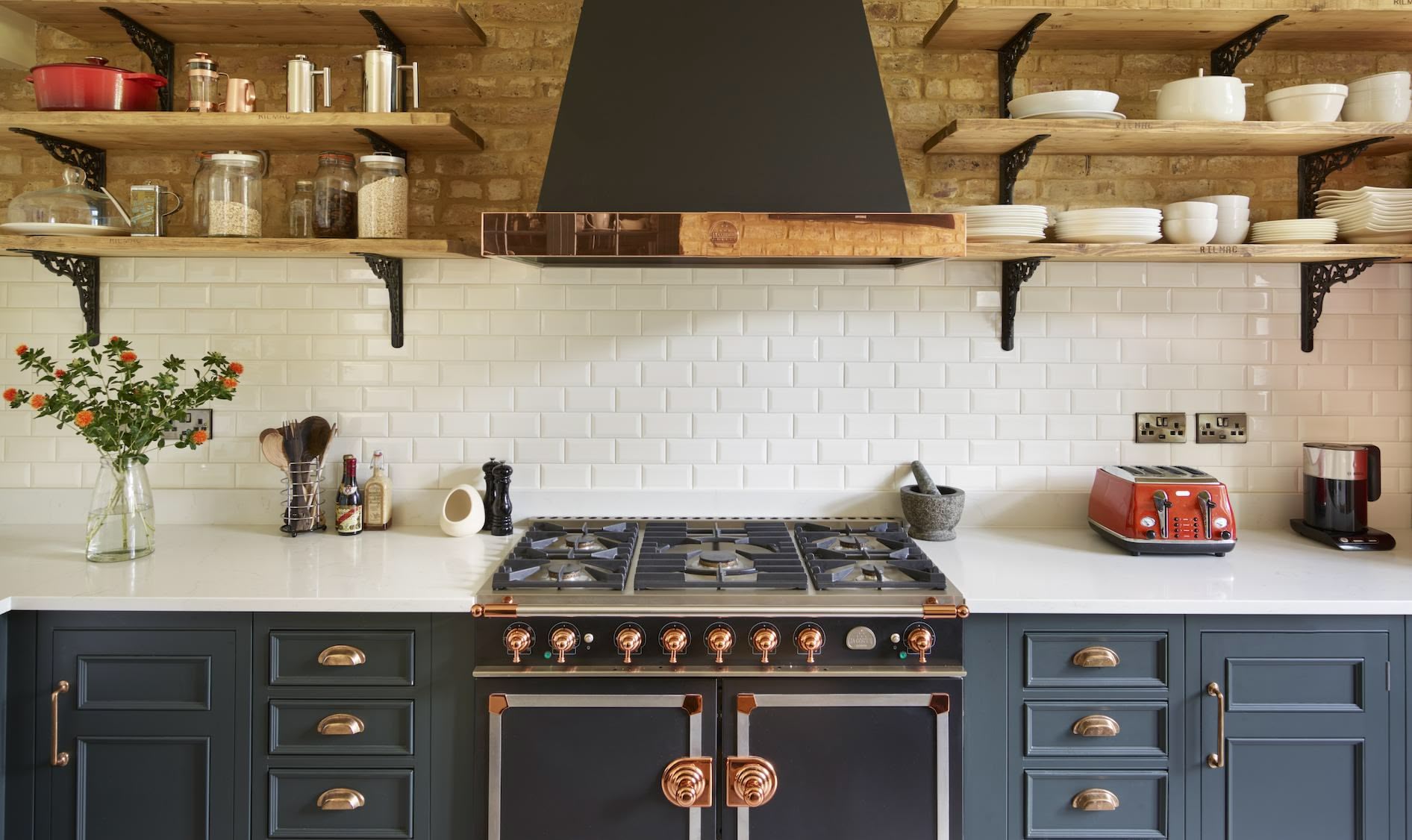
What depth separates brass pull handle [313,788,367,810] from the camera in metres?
2.03

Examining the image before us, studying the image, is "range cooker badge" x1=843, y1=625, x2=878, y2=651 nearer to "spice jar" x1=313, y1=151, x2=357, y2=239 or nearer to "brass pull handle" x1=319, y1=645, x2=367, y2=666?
"brass pull handle" x1=319, y1=645, x2=367, y2=666

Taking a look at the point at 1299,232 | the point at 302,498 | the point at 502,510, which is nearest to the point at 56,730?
the point at 302,498

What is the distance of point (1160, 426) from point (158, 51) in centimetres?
314

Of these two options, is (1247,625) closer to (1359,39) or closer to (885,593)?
(885,593)

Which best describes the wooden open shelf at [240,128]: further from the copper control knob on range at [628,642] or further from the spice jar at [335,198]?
the copper control knob on range at [628,642]

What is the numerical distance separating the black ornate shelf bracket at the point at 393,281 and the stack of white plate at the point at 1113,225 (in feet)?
6.07

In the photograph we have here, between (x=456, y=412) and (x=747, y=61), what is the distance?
1.31 metres

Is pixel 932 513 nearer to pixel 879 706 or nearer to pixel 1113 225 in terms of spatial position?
pixel 879 706

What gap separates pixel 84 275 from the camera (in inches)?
104

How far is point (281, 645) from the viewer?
80.5 inches

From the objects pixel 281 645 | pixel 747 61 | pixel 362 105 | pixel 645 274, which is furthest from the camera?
pixel 645 274

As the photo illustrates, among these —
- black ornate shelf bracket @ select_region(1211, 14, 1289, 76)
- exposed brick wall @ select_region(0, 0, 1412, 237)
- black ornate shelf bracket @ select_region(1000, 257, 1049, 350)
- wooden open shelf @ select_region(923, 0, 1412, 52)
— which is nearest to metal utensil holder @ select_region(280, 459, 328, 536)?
exposed brick wall @ select_region(0, 0, 1412, 237)

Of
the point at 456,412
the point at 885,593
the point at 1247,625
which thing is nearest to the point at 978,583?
the point at 885,593

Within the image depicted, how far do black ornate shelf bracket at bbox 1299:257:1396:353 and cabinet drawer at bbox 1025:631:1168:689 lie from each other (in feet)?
4.21
